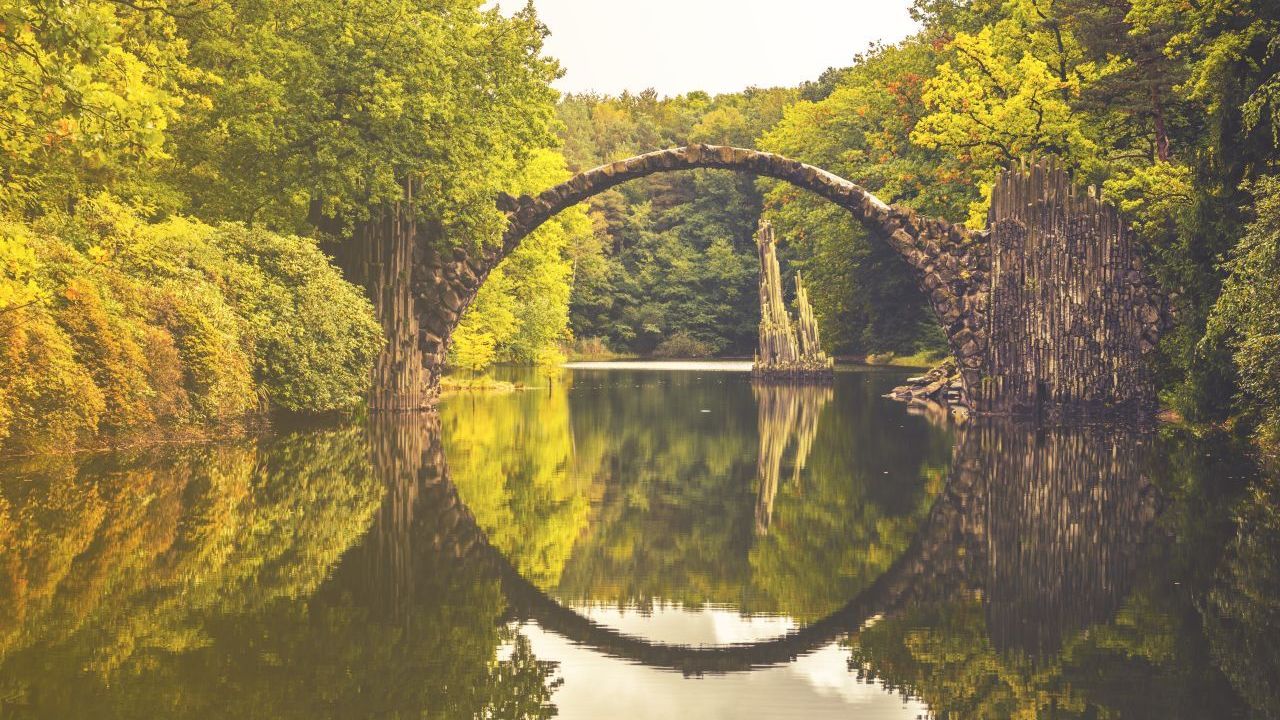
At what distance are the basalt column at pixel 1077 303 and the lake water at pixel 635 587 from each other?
644 cm

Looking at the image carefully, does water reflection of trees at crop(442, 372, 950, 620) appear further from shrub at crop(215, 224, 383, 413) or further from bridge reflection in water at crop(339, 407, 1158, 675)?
shrub at crop(215, 224, 383, 413)

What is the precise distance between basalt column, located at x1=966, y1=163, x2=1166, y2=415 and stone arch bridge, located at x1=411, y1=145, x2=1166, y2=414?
0.06ft

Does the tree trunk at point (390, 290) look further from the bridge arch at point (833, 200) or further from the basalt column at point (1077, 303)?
the basalt column at point (1077, 303)

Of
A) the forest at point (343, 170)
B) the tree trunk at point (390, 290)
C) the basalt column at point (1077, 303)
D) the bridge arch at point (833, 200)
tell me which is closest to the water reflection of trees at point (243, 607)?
the forest at point (343, 170)

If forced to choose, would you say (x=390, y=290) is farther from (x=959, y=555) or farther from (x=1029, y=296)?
(x=959, y=555)

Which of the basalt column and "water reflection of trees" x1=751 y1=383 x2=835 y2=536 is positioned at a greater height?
the basalt column

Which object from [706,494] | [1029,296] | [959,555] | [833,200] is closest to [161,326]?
[706,494]

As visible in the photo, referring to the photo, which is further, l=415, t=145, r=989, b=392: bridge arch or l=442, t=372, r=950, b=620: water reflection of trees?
l=415, t=145, r=989, b=392: bridge arch

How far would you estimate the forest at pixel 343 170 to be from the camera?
1498 cm

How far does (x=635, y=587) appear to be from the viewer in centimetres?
930

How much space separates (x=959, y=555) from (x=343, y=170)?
52.8 ft

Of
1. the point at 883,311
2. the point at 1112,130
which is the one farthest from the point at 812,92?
the point at 1112,130

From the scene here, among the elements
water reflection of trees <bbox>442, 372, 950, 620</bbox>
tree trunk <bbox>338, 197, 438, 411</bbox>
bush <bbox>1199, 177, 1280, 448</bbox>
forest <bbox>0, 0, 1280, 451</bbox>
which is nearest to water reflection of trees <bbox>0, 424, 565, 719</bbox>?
water reflection of trees <bbox>442, 372, 950, 620</bbox>

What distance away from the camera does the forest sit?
590 inches
